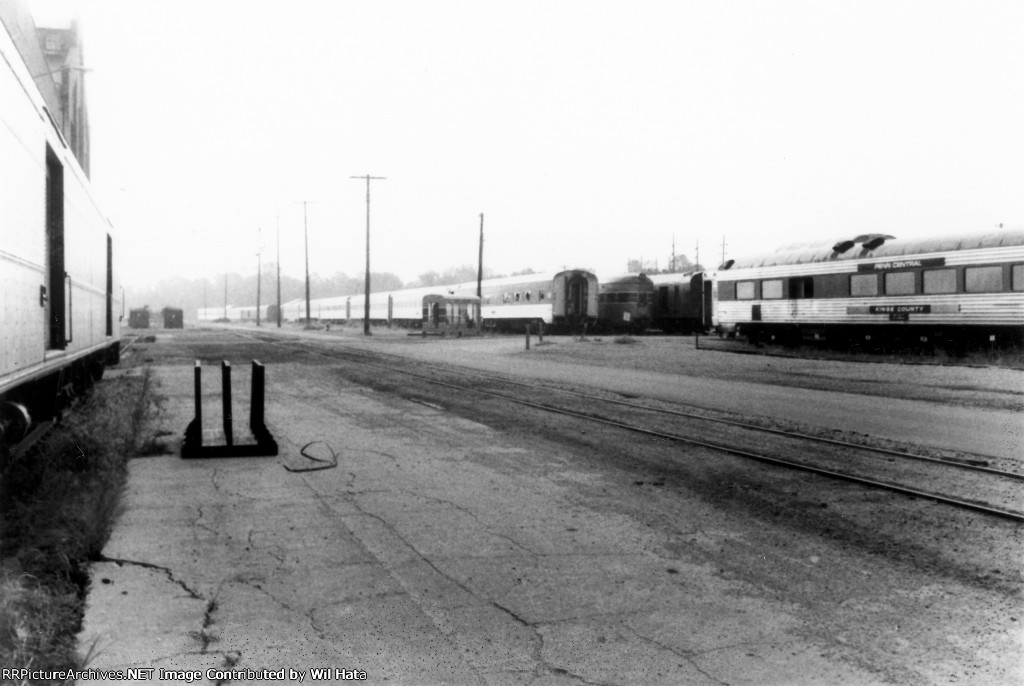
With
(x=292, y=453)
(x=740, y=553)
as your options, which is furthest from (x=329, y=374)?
(x=740, y=553)

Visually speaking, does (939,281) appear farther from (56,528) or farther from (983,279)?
(56,528)

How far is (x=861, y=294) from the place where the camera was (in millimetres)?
23578

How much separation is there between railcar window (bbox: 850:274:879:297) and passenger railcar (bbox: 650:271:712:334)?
561 inches

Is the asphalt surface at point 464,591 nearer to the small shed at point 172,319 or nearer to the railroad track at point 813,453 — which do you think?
the railroad track at point 813,453

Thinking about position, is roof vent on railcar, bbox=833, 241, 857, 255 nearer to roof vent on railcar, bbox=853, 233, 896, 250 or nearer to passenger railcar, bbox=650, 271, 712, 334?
roof vent on railcar, bbox=853, 233, 896, 250

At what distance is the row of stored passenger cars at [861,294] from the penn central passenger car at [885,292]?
3 centimetres

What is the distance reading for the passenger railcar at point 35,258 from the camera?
4703mm

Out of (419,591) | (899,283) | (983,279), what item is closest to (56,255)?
(419,591)

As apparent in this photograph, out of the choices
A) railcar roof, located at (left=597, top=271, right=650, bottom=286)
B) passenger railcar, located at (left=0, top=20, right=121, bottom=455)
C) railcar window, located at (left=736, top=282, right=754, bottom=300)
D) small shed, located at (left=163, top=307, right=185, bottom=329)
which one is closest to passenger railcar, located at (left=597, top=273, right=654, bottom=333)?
railcar roof, located at (left=597, top=271, right=650, bottom=286)

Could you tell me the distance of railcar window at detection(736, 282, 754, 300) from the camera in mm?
28141

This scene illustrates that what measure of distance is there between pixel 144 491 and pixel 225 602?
2943mm

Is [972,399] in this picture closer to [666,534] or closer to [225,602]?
[666,534]

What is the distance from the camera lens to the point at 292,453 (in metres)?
8.23

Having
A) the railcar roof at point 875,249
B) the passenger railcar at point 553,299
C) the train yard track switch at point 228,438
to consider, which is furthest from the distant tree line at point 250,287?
the train yard track switch at point 228,438
